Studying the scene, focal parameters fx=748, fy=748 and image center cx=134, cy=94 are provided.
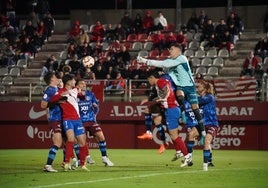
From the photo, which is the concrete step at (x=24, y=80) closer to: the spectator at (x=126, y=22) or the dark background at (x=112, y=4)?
the spectator at (x=126, y=22)

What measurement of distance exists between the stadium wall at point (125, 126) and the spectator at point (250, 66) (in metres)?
2.31

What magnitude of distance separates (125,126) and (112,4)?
44.2ft

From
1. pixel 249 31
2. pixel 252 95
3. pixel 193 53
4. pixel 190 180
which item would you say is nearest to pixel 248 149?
pixel 252 95

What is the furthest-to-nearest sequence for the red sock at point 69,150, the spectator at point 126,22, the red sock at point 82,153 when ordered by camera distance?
the spectator at point 126,22 → the red sock at point 82,153 → the red sock at point 69,150

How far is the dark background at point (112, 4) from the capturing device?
39.4 m

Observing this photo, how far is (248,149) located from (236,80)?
288 cm

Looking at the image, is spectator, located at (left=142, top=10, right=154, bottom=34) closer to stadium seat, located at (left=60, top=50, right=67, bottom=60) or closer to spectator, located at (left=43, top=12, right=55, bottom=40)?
stadium seat, located at (left=60, top=50, right=67, bottom=60)

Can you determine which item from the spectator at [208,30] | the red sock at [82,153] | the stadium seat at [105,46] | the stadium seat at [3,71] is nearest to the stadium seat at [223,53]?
the spectator at [208,30]

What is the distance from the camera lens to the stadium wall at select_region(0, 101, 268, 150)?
28078mm

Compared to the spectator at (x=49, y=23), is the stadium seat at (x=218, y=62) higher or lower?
lower

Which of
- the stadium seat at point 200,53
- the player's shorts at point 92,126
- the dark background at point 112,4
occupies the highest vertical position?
the dark background at point 112,4

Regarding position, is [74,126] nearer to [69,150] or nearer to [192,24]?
[69,150]

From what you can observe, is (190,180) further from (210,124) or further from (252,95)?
(252,95)

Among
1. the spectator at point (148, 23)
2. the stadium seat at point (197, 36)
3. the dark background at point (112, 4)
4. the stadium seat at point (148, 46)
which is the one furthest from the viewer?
the dark background at point (112, 4)
